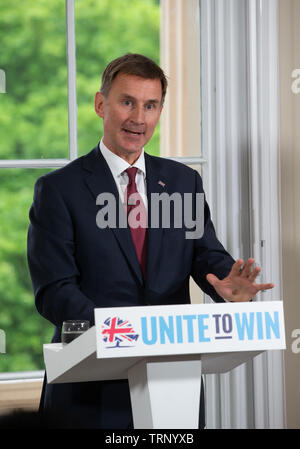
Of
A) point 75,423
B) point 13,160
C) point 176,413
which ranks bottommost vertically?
point 176,413

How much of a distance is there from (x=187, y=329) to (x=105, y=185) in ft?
2.67

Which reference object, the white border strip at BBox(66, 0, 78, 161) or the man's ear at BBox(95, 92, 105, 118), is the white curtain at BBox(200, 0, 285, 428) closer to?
the white border strip at BBox(66, 0, 78, 161)

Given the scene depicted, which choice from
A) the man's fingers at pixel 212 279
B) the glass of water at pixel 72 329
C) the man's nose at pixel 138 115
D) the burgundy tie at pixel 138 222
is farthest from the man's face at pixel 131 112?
the glass of water at pixel 72 329

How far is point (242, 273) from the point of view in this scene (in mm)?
1766

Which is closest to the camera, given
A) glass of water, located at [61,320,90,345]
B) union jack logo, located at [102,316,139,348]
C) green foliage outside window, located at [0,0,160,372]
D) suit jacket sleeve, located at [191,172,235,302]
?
union jack logo, located at [102,316,139,348]

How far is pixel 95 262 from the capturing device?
2004 millimetres

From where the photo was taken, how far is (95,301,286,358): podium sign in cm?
133

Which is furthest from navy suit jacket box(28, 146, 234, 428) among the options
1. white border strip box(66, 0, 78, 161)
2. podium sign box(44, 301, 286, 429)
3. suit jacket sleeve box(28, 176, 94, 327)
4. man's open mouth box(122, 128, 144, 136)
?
white border strip box(66, 0, 78, 161)

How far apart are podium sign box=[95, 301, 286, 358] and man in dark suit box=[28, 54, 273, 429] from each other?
40 centimetres

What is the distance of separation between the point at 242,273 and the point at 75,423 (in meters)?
0.91

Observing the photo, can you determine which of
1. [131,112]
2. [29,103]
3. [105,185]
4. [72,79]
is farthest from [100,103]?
[29,103]

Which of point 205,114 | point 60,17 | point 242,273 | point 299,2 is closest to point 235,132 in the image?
point 205,114

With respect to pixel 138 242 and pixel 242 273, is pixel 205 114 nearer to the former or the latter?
pixel 138 242

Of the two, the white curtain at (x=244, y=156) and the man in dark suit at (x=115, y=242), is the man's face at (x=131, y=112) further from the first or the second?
the white curtain at (x=244, y=156)
